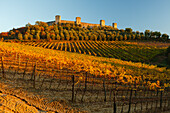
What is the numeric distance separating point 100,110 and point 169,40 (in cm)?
12088

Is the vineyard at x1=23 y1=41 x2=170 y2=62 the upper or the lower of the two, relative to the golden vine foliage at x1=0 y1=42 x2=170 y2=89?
upper

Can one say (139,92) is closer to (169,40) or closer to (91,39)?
(91,39)

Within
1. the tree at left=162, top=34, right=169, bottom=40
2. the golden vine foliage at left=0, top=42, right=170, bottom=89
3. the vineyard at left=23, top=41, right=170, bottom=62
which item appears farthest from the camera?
the tree at left=162, top=34, right=169, bottom=40

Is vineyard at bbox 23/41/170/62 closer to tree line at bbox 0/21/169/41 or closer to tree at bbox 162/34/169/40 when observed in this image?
tree line at bbox 0/21/169/41

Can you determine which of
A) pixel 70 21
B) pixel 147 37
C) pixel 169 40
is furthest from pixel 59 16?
pixel 169 40

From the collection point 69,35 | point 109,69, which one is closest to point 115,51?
point 69,35

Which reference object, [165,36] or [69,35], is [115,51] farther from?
[165,36]

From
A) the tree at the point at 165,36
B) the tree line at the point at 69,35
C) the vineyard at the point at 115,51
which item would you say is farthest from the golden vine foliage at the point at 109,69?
the tree at the point at 165,36

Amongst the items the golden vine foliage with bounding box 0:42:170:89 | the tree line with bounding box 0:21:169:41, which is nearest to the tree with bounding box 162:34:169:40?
the tree line with bounding box 0:21:169:41

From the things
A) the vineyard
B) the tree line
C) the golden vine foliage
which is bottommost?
the golden vine foliage

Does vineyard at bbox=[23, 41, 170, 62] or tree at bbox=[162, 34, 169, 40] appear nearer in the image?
vineyard at bbox=[23, 41, 170, 62]

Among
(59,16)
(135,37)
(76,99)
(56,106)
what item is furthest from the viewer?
(59,16)

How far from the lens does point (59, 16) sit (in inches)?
6550

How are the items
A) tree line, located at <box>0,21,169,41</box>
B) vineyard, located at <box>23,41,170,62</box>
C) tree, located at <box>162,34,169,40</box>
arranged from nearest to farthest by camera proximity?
vineyard, located at <box>23,41,170,62</box>
tree line, located at <box>0,21,169,41</box>
tree, located at <box>162,34,169,40</box>
